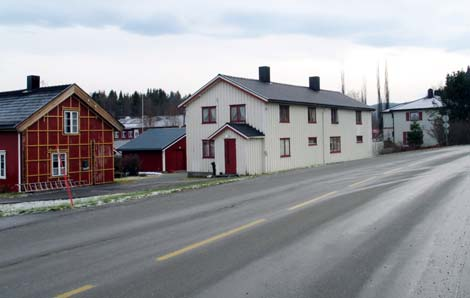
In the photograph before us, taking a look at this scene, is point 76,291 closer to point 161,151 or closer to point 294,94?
point 294,94

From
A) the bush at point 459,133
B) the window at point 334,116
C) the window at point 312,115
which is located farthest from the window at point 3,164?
the bush at point 459,133

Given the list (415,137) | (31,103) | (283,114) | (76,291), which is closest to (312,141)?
(283,114)

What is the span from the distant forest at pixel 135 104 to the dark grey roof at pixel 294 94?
84.0 metres

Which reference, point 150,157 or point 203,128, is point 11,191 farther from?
point 150,157

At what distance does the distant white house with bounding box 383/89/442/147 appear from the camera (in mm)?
70375

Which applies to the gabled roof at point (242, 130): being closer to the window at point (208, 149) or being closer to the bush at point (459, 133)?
the window at point (208, 149)

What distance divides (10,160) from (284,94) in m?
18.9

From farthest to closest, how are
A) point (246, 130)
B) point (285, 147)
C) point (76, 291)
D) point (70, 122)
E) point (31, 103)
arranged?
point (285, 147), point (246, 130), point (70, 122), point (31, 103), point (76, 291)

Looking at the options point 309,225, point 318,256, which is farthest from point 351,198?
point 318,256

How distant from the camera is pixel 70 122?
3278cm

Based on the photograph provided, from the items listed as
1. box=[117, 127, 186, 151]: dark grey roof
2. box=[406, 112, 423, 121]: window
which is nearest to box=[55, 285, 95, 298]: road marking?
box=[117, 127, 186, 151]: dark grey roof

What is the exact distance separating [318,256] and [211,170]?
27733 mm

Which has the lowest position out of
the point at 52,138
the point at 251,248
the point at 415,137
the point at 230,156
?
the point at 251,248

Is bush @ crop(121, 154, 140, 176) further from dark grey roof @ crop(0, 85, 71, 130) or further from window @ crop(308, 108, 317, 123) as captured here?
window @ crop(308, 108, 317, 123)
